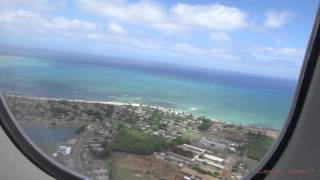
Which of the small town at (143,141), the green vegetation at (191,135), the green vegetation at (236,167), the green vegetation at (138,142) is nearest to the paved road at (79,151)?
the small town at (143,141)

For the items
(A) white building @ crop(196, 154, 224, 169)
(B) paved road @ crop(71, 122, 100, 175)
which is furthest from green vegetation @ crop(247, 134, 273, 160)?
(B) paved road @ crop(71, 122, 100, 175)

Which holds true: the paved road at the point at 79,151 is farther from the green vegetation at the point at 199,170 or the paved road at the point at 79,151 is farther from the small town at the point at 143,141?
the green vegetation at the point at 199,170

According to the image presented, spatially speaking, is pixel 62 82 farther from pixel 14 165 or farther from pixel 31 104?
pixel 14 165

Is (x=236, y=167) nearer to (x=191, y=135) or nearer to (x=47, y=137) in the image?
(x=191, y=135)

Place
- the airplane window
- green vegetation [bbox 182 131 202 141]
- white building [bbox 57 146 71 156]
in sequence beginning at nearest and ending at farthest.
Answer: the airplane window → green vegetation [bbox 182 131 202 141] → white building [bbox 57 146 71 156]

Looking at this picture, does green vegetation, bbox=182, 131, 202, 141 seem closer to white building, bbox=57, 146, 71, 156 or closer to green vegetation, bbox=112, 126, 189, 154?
green vegetation, bbox=112, 126, 189, 154

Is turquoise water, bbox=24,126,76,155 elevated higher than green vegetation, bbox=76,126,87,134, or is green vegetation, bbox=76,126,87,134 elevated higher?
green vegetation, bbox=76,126,87,134

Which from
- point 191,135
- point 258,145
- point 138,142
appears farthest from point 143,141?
point 258,145
